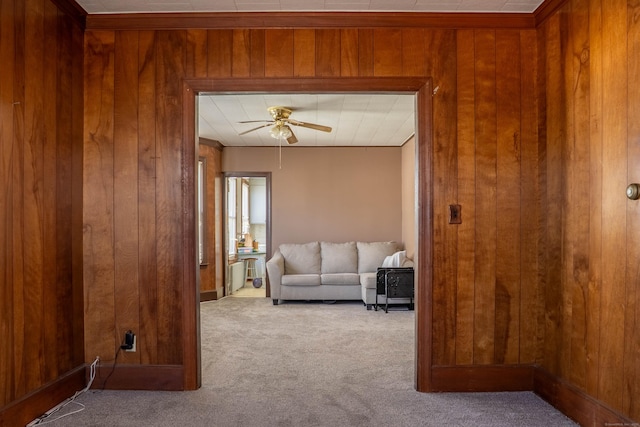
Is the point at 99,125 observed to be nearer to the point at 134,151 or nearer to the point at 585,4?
the point at 134,151

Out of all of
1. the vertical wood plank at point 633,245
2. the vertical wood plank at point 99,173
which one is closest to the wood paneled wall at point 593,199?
the vertical wood plank at point 633,245

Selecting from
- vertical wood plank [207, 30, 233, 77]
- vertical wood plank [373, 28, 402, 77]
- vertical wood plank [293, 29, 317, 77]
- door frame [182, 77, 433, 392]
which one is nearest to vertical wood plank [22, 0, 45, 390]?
door frame [182, 77, 433, 392]

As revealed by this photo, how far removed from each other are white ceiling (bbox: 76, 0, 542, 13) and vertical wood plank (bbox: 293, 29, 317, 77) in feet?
0.50

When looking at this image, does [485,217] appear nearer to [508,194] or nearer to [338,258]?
[508,194]

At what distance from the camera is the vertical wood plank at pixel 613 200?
206 centimetres

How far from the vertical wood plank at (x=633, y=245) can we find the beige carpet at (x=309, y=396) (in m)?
0.50

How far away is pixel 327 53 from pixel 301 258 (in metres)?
4.21

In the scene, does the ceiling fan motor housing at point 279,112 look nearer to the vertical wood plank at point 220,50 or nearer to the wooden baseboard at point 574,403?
the vertical wood plank at point 220,50

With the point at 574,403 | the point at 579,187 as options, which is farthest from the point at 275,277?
the point at 579,187

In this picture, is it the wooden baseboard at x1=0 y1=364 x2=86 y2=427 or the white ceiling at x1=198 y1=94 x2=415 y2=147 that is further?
the white ceiling at x1=198 y1=94 x2=415 y2=147

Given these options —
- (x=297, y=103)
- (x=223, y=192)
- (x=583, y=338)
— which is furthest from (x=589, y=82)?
(x=223, y=192)

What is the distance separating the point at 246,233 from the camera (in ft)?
29.9

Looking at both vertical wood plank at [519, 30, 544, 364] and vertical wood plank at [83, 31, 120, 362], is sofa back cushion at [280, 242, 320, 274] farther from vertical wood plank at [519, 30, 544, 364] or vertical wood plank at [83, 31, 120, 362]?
vertical wood plank at [519, 30, 544, 364]

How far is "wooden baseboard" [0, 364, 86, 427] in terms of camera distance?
2.15 m
